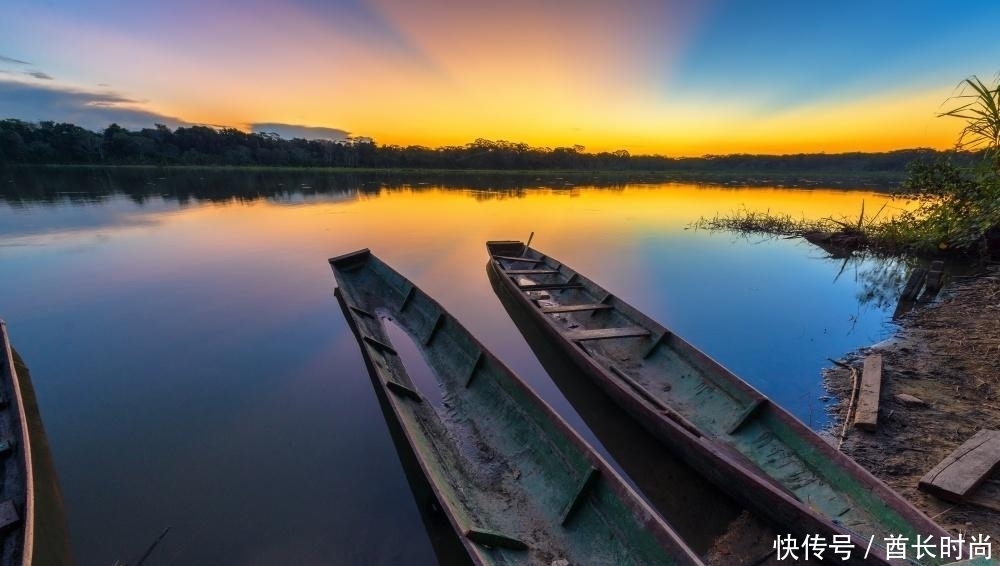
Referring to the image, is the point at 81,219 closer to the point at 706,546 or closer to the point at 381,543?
the point at 381,543

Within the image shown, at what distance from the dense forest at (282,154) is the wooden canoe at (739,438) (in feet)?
224

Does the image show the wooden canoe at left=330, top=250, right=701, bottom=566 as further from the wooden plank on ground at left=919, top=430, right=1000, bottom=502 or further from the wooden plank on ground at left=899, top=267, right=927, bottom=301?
the wooden plank on ground at left=899, top=267, right=927, bottom=301

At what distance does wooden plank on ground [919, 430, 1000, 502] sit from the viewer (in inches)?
118

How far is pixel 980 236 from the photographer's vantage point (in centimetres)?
919

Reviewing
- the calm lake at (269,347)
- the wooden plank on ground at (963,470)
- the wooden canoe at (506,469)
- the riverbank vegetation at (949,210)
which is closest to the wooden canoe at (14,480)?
the calm lake at (269,347)

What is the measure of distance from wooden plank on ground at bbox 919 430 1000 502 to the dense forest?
224ft

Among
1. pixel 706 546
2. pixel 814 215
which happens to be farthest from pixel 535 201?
pixel 706 546

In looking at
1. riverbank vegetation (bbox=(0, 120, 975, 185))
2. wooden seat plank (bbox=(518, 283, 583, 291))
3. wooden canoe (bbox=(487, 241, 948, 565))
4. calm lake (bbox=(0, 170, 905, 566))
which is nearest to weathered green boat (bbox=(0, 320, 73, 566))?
calm lake (bbox=(0, 170, 905, 566))

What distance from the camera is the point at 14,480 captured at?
2.82 meters

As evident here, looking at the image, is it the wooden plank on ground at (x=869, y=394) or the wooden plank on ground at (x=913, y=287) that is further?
the wooden plank on ground at (x=913, y=287)

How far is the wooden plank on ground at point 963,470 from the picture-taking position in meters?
2.99

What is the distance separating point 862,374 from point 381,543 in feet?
19.3

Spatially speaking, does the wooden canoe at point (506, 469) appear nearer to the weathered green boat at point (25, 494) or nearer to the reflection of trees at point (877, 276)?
the weathered green boat at point (25, 494)

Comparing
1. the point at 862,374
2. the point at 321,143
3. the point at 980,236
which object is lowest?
the point at 862,374
